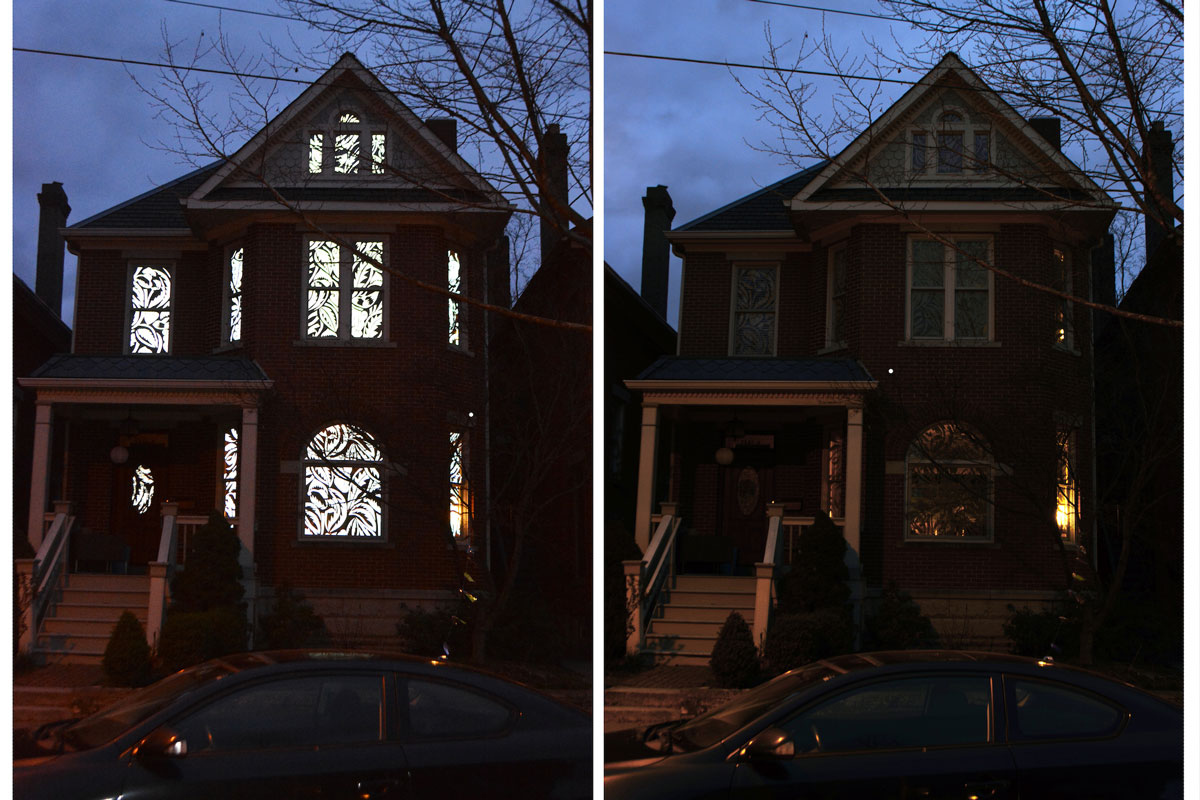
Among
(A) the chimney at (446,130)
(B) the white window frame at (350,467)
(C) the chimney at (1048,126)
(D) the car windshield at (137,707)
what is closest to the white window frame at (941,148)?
(C) the chimney at (1048,126)

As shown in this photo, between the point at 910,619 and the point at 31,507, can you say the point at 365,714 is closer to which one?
the point at 31,507

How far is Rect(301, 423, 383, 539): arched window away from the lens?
3.84 metres

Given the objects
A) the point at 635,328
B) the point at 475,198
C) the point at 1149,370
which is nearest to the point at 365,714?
the point at 635,328

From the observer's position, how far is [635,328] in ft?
13.4

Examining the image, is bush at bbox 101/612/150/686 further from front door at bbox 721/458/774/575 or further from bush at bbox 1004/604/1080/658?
bush at bbox 1004/604/1080/658

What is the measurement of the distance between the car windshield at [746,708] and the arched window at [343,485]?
127 cm

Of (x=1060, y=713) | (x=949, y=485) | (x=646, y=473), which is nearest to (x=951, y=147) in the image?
(x=949, y=485)

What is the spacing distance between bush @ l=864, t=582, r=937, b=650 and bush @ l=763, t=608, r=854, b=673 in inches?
3.1

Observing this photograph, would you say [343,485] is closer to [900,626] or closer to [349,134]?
[349,134]

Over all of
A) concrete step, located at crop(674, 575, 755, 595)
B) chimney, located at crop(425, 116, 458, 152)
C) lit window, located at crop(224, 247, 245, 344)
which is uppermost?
chimney, located at crop(425, 116, 458, 152)

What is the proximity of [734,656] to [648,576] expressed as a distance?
417 millimetres

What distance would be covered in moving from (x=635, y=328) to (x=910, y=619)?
4.58 feet

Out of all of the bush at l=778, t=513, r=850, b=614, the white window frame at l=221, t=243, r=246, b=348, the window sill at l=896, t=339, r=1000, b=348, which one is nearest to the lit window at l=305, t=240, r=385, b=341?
the white window frame at l=221, t=243, r=246, b=348

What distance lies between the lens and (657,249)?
13.6 ft
